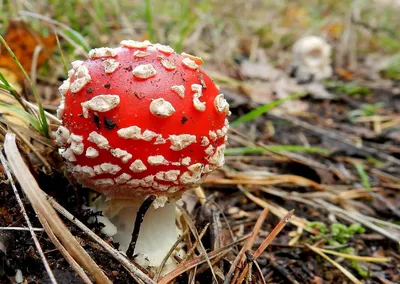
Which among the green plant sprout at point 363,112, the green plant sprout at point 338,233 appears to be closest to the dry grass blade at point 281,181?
the green plant sprout at point 338,233

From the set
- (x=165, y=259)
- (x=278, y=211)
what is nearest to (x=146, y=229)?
(x=165, y=259)

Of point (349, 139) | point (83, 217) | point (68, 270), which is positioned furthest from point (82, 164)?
point (349, 139)

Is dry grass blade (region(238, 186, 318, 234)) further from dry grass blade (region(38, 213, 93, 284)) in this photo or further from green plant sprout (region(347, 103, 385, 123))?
green plant sprout (region(347, 103, 385, 123))

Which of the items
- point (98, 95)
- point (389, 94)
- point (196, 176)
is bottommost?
point (389, 94)

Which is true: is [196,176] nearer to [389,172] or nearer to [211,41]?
[389,172]

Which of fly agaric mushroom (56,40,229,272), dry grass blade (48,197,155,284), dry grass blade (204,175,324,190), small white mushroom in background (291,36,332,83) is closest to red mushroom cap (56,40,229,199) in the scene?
fly agaric mushroom (56,40,229,272)

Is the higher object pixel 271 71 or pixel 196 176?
pixel 196 176
